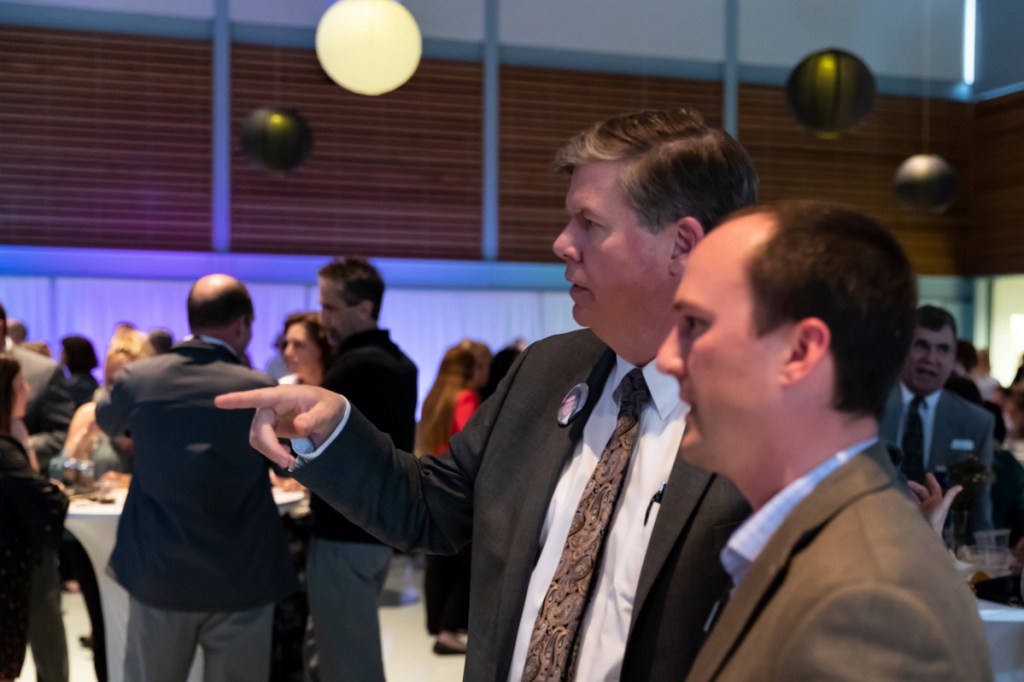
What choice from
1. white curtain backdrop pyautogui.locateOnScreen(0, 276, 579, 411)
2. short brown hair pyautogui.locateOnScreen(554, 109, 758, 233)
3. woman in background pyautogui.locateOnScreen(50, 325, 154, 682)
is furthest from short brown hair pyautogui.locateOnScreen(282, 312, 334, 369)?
white curtain backdrop pyautogui.locateOnScreen(0, 276, 579, 411)

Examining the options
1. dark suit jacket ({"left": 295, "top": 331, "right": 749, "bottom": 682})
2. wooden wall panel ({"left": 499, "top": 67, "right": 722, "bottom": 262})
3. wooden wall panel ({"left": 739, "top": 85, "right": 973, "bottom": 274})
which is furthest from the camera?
wooden wall panel ({"left": 739, "top": 85, "right": 973, "bottom": 274})

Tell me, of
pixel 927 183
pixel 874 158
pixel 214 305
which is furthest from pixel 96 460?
pixel 874 158

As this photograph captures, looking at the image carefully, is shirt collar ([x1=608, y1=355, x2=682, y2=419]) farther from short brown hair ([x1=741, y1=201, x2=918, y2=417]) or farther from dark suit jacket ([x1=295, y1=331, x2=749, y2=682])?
short brown hair ([x1=741, y1=201, x2=918, y2=417])

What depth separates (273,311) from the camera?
30.6 ft

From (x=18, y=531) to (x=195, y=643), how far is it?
74 centimetres

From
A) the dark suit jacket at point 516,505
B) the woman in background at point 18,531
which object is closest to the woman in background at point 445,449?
the woman in background at point 18,531

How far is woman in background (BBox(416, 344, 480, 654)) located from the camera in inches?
208

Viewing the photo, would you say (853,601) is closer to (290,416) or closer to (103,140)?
(290,416)

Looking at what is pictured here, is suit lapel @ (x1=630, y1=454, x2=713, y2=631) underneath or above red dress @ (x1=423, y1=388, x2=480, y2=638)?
above

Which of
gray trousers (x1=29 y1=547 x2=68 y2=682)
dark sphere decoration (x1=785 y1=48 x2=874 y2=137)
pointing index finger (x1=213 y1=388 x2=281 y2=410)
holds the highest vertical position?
dark sphere decoration (x1=785 y1=48 x2=874 y2=137)

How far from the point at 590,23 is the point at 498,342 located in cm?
346

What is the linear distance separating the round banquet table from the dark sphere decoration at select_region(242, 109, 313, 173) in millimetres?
3335

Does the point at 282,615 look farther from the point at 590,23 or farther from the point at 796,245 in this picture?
the point at 590,23

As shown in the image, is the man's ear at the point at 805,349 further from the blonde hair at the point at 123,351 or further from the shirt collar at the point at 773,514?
the blonde hair at the point at 123,351
